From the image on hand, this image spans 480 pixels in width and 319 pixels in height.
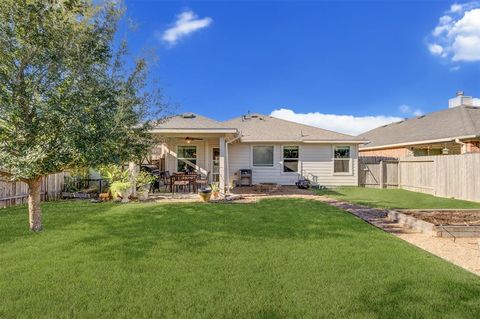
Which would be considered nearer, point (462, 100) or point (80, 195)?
point (80, 195)

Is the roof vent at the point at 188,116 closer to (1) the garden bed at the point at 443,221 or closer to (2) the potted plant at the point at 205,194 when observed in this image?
(2) the potted plant at the point at 205,194

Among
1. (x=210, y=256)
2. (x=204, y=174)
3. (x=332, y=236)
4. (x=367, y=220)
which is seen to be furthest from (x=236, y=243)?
(x=204, y=174)

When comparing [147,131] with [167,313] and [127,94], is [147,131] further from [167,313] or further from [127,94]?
[167,313]

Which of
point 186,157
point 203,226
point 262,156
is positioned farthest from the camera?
point 262,156

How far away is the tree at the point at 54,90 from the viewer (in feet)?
19.6

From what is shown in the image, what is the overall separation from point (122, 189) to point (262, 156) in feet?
30.1

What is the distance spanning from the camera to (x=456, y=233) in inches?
267

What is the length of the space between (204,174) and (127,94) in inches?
372

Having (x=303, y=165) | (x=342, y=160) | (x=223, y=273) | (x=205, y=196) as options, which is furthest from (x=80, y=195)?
(x=342, y=160)

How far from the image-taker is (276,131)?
19.7m

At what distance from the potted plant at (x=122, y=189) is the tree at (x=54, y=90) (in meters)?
4.43

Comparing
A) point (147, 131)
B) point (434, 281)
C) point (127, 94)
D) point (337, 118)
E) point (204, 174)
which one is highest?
point (337, 118)

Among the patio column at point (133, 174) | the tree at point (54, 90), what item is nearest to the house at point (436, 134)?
the patio column at point (133, 174)

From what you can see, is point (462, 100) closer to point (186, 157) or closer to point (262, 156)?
point (262, 156)
